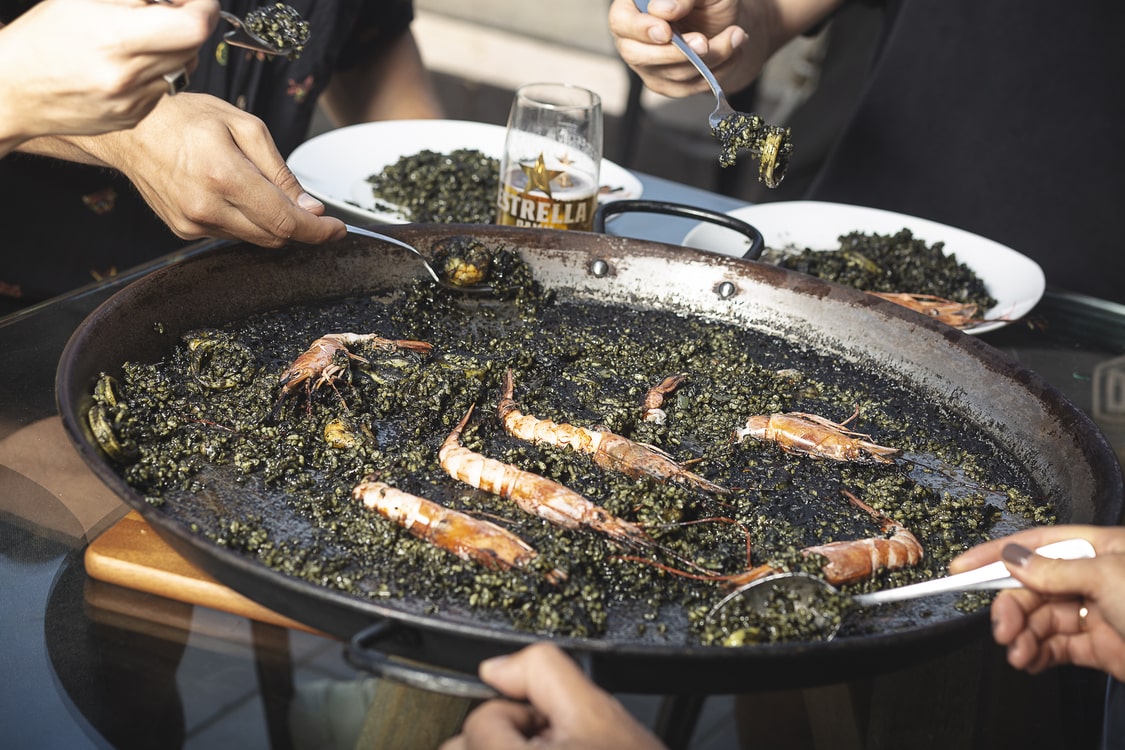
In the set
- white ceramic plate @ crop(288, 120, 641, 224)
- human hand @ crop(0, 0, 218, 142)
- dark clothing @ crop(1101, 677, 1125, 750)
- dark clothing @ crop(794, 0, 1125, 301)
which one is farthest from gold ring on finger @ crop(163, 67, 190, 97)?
dark clothing @ crop(794, 0, 1125, 301)

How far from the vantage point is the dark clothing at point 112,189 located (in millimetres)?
3271

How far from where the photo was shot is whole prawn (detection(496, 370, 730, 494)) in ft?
6.91

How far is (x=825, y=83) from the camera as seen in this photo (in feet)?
22.3

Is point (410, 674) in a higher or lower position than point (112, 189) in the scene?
higher

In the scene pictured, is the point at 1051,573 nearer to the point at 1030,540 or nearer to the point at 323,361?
the point at 1030,540

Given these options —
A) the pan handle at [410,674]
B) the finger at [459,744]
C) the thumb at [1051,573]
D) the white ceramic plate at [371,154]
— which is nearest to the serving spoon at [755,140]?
the white ceramic plate at [371,154]

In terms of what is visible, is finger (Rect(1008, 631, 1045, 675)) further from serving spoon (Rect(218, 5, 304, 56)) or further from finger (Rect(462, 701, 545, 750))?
serving spoon (Rect(218, 5, 304, 56))

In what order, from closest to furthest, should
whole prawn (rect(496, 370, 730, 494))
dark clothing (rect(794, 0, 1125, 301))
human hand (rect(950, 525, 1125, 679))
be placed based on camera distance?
human hand (rect(950, 525, 1125, 679)), whole prawn (rect(496, 370, 730, 494)), dark clothing (rect(794, 0, 1125, 301))

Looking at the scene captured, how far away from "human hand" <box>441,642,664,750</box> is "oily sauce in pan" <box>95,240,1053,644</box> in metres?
0.28

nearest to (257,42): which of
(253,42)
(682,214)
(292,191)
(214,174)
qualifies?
(253,42)

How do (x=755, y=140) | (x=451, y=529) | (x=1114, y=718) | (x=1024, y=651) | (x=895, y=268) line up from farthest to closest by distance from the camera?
(x=895, y=268)
(x=755, y=140)
(x=1114, y=718)
(x=451, y=529)
(x=1024, y=651)

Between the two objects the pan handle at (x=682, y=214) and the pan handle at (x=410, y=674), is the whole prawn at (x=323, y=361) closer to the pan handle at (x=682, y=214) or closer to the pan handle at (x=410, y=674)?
the pan handle at (x=682, y=214)

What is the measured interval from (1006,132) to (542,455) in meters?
3.06

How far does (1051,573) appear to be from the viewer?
1.46 meters
